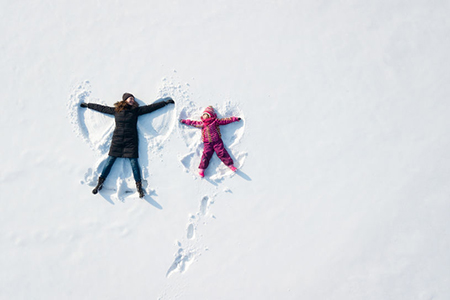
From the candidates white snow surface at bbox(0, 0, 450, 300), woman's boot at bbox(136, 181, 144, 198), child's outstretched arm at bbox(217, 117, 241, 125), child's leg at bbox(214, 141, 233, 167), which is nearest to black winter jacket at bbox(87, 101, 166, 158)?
white snow surface at bbox(0, 0, 450, 300)

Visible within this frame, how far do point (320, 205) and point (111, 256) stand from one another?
10.3 ft

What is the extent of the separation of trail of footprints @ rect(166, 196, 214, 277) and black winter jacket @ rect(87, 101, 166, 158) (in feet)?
4.07

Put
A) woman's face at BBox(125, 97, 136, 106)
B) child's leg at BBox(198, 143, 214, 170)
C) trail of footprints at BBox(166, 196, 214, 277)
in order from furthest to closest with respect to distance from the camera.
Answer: trail of footprints at BBox(166, 196, 214, 277) < child's leg at BBox(198, 143, 214, 170) < woman's face at BBox(125, 97, 136, 106)

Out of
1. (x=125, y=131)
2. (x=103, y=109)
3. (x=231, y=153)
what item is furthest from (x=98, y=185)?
(x=231, y=153)

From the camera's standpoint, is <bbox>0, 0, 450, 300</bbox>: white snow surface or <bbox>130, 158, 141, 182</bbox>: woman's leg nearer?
<bbox>130, 158, 141, 182</bbox>: woman's leg

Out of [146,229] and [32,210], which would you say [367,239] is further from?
[32,210]

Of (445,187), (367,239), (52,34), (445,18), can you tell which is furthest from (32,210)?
(445,18)

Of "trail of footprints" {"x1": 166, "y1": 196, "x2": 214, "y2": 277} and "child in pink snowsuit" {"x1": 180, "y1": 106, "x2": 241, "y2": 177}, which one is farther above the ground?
"child in pink snowsuit" {"x1": 180, "y1": 106, "x2": 241, "y2": 177}

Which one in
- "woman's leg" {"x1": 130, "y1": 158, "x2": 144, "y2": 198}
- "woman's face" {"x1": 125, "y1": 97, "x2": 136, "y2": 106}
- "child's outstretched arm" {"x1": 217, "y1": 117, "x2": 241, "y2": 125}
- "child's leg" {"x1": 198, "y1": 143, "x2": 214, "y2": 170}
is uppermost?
"child's outstretched arm" {"x1": 217, "y1": 117, "x2": 241, "y2": 125}

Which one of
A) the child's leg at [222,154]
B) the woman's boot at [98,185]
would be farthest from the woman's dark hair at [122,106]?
the child's leg at [222,154]

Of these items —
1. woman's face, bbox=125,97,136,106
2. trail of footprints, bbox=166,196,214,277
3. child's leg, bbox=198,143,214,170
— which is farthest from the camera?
trail of footprints, bbox=166,196,214,277

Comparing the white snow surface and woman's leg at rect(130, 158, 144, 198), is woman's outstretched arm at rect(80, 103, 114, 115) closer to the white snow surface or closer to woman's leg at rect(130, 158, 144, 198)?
the white snow surface

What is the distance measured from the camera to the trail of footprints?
5.50 meters

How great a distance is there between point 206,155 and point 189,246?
1.36 m
